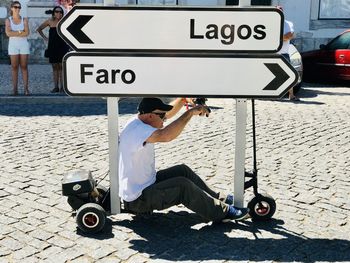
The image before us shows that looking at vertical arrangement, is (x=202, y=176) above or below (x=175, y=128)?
below

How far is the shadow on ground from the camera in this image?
12.4 feet

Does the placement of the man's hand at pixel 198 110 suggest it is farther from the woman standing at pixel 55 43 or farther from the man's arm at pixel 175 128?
the woman standing at pixel 55 43

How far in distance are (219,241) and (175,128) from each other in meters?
0.94

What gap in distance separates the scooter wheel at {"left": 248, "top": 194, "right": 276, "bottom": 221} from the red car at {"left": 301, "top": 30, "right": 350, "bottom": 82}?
9246mm

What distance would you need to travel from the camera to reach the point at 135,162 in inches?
162

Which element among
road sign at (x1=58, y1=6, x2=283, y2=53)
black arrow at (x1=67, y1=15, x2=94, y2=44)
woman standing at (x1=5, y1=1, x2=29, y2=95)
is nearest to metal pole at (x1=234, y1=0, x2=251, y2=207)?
road sign at (x1=58, y1=6, x2=283, y2=53)

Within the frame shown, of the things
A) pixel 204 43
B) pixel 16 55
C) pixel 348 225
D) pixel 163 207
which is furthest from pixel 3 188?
pixel 16 55

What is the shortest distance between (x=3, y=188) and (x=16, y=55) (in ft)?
18.9

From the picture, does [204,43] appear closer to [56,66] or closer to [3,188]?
[3,188]

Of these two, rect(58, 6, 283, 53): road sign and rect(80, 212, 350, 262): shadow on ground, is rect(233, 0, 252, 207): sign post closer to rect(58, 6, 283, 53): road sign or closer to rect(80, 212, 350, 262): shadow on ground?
rect(80, 212, 350, 262): shadow on ground

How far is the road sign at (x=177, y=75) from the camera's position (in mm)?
3975

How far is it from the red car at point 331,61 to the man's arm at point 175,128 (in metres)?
9.69

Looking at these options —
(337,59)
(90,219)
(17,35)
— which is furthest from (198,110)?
(337,59)

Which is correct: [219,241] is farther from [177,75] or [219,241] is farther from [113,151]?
[177,75]
